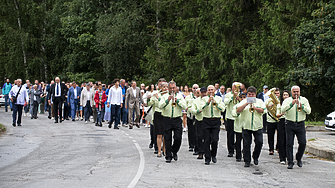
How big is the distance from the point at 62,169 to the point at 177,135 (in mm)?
3129

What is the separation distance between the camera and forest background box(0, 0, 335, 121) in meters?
25.4

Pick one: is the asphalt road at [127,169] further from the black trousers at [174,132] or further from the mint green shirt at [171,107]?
the mint green shirt at [171,107]

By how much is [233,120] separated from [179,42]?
27626mm

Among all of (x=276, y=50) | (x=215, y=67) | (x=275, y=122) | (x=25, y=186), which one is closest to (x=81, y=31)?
(x=215, y=67)

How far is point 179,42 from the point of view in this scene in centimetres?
3991

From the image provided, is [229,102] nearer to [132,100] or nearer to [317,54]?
[132,100]

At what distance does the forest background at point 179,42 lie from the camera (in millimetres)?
25406

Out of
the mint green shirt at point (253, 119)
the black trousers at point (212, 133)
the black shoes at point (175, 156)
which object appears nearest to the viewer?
the mint green shirt at point (253, 119)

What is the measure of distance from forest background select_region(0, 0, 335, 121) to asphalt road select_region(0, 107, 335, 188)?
12.2 metres

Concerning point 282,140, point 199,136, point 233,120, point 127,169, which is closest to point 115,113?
point 199,136

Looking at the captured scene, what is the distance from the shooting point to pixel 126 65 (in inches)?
1700

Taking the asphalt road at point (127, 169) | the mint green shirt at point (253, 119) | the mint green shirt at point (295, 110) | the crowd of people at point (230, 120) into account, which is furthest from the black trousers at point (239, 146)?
the mint green shirt at point (295, 110)

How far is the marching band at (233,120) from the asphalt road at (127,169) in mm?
369

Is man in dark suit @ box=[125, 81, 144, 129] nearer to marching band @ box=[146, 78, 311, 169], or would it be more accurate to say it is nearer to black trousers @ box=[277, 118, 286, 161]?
marching band @ box=[146, 78, 311, 169]
